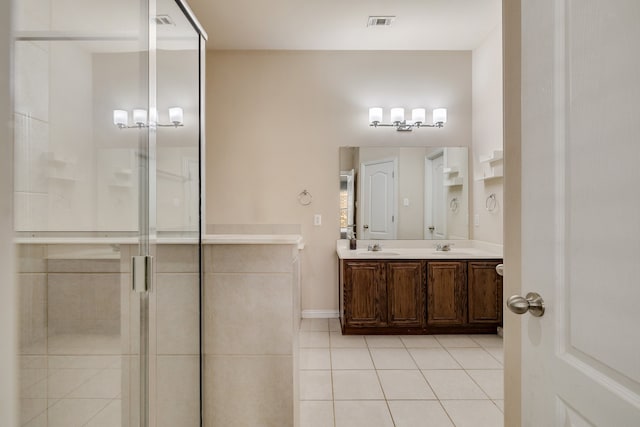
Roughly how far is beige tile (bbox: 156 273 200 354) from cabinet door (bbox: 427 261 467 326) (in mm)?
2443

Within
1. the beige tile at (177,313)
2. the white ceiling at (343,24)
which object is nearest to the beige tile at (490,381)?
the beige tile at (177,313)

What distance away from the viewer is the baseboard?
4.02 m

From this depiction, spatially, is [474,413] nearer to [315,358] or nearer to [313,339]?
[315,358]

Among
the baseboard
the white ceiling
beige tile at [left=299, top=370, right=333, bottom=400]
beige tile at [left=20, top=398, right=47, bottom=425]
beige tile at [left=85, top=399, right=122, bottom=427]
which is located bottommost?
beige tile at [left=299, top=370, right=333, bottom=400]

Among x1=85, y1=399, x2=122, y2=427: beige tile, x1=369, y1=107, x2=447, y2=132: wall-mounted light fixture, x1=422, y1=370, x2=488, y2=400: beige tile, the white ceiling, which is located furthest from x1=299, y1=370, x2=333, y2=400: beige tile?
the white ceiling

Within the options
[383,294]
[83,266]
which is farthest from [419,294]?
[83,266]

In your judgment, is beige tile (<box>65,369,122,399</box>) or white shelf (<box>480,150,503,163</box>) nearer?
beige tile (<box>65,369,122,399</box>)

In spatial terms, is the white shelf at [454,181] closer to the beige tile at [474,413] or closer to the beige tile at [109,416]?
the beige tile at [474,413]

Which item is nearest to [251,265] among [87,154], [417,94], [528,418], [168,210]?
[168,210]

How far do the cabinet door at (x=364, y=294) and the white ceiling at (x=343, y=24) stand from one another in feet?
7.30

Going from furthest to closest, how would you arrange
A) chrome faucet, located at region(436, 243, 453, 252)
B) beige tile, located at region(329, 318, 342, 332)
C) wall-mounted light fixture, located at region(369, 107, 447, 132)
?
wall-mounted light fixture, located at region(369, 107, 447, 132)
chrome faucet, located at region(436, 243, 453, 252)
beige tile, located at region(329, 318, 342, 332)

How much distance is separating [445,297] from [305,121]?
230cm

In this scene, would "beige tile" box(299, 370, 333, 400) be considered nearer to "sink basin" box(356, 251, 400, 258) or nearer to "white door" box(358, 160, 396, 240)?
"sink basin" box(356, 251, 400, 258)

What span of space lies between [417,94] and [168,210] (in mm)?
3351
